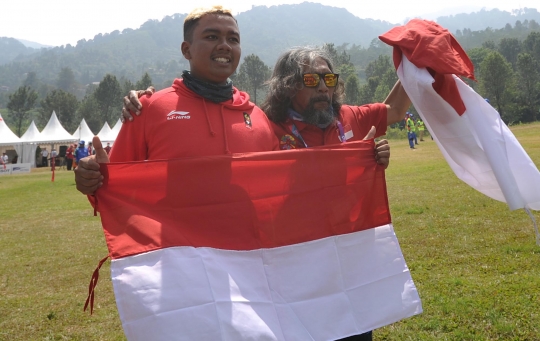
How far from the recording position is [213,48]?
120 inches

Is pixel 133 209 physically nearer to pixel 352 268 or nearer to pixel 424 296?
pixel 352 268

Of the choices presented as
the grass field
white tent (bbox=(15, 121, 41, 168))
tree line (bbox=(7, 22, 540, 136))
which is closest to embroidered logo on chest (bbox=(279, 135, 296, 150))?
the grass field

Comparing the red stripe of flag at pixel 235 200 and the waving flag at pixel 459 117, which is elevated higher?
the waving flag at pixel 459 117

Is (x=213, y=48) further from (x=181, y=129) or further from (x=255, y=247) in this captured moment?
(x=255, y=247)

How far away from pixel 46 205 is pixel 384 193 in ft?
50.4

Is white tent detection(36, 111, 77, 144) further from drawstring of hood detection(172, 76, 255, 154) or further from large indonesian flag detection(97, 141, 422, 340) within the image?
large indonesian flag detection(97, 141, 422, 340)

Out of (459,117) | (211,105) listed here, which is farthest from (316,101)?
(459,117)

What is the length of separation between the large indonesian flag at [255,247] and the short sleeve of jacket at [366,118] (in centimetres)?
27

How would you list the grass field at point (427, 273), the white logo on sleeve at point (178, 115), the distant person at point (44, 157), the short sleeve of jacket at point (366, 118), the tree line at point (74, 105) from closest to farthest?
the white logo on sleeve at point (178, 115)
the short sleeve of jacket at point (366, 118)
the grass field at point (427, 273)
the distant person at point (44, 157)
the tree line at point (74, 105)

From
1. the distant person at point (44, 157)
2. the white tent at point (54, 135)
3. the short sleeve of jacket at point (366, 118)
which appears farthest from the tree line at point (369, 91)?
the short sleeve of jacket at point (366, 118)

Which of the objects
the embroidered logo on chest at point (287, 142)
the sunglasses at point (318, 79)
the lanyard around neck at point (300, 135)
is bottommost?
the embroidered logo on chest at point (287, 142)

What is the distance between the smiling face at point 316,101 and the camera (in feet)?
11.2

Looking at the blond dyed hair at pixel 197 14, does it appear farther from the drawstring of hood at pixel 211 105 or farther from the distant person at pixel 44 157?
the distant person at pixel 44 157

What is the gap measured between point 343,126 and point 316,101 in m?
0.31
